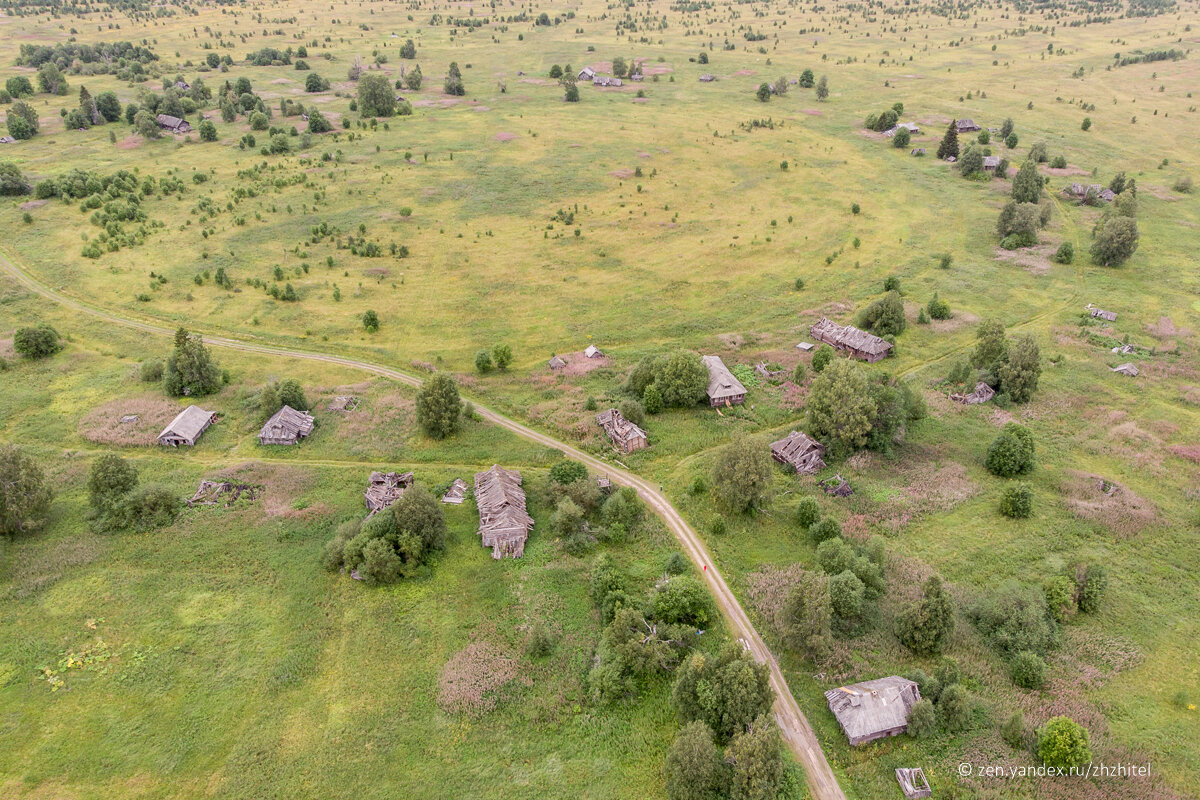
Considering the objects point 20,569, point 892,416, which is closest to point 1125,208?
point 892,416

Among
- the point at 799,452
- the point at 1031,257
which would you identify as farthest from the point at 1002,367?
the point at 1031,257

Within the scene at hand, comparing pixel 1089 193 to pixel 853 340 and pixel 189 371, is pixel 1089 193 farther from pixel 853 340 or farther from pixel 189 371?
pixel 189 371

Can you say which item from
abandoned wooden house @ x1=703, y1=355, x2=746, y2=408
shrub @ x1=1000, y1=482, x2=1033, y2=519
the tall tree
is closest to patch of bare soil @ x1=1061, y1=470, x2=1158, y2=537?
shrub @ x1=1000, y1=482, x2=1033, y2=519

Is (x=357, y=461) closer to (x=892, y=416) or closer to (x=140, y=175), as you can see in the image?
(x=892, y=416)

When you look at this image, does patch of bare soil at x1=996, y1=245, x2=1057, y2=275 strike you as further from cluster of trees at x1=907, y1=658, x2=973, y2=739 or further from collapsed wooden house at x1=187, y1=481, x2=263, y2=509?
collapsed wooden house at x1=187, y1=481, x2=263, y2=509

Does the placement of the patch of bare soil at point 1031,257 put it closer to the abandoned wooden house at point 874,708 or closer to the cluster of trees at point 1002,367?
the cluster of trees at point 1002,367

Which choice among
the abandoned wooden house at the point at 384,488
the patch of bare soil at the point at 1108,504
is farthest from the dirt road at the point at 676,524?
the patch of bare soil at the point at 1108,504
